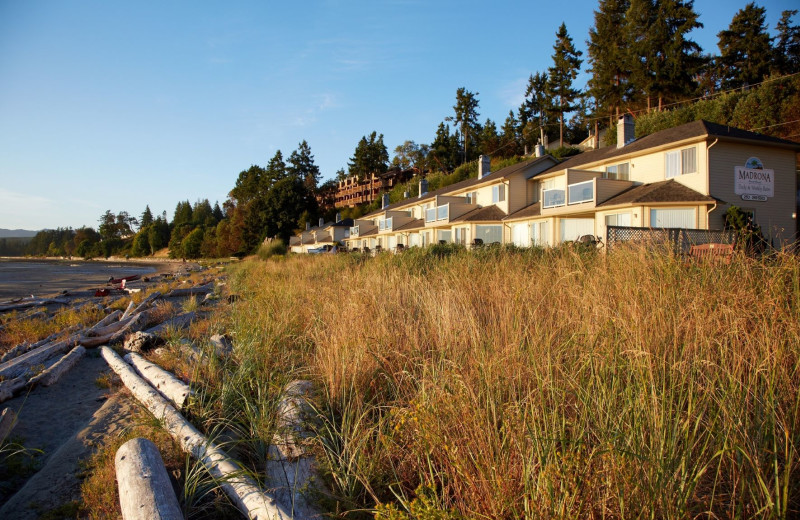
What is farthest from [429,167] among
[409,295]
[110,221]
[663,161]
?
[110,221]

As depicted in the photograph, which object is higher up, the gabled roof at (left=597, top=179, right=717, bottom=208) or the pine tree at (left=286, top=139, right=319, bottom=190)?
the pine tree at (left=286, top=139, right=319, bottom=190)

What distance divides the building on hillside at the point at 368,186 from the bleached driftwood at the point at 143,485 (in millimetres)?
65361

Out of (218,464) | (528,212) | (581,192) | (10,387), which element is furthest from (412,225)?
(218,464)

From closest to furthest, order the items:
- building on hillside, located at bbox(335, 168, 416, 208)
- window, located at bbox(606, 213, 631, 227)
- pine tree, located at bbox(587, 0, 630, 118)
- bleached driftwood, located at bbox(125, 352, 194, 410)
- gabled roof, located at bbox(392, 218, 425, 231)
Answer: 1. bleached driftwood, located at bbox(125, 352, 194, 410)
2. window, located at bbox(606, 213, 631, 227)
3. gabled roof, located at bbox(392, 218, 425, 231)
4. pine tree, located at bbox(587, 0, 630, 118)
5. building on hillside, located at bbox(335, 168, 416, 208)

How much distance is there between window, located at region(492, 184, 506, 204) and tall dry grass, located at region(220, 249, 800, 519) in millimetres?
25099

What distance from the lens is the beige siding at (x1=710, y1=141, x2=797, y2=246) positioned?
18.0 meters

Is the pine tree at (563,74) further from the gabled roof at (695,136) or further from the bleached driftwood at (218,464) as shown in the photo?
the bleached driftwood at (218,464)

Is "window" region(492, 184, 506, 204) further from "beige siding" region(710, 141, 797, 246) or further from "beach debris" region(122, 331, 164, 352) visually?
"beach debris" region(122, 331, 164, 352)

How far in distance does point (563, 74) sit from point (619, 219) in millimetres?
36858

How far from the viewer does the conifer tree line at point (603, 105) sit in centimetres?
3074

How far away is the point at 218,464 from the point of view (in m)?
2.87

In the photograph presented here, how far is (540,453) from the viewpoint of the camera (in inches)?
73.0

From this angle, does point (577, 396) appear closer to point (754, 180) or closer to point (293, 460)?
point (293, 460)

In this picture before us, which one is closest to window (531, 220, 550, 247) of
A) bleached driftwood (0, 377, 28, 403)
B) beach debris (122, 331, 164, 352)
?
beach debris (122, 331, 164, 352)
